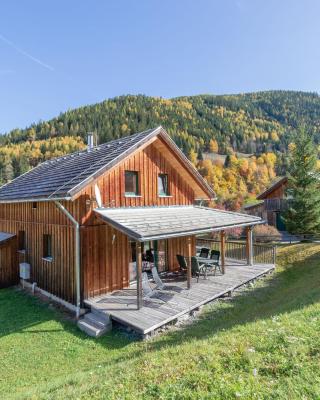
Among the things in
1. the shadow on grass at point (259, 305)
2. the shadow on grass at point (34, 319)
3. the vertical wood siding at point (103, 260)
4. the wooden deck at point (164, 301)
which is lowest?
the shadow on grass at point (34, 319)

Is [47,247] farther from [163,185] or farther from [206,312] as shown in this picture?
[206,312]

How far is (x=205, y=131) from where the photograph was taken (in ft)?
342

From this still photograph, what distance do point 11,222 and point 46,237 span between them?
13.8 ft

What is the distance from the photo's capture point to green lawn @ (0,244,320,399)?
13.6 ft

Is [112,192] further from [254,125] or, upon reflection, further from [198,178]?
[254,125]

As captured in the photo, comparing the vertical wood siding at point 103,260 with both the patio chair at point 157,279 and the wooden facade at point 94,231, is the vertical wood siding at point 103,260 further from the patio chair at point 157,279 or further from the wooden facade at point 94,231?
the patio chair at point 157,279

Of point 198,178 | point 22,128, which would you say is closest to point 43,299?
point 198,178

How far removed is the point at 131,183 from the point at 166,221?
2715mm

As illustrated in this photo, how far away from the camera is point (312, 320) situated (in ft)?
20.4

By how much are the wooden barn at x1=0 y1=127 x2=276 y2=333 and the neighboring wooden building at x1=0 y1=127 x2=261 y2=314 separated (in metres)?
0.04

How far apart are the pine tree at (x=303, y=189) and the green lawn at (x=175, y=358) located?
11.9 metres

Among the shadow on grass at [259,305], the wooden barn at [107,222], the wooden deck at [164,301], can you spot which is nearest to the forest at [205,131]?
the shadow on grass at [259,305]

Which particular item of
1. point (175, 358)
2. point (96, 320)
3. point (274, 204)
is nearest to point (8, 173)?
point (274, 204)

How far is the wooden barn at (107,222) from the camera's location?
1025 centimetres
